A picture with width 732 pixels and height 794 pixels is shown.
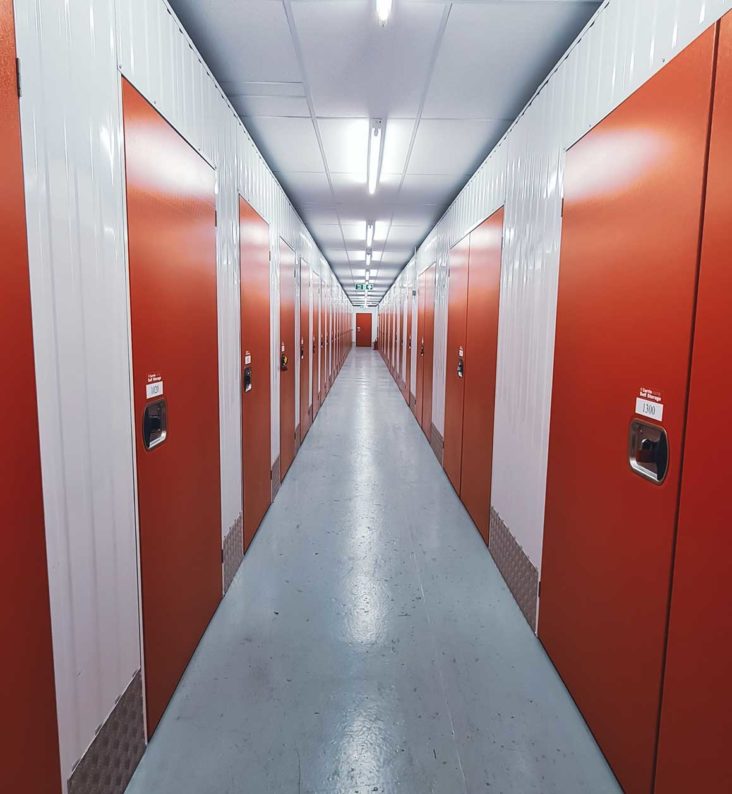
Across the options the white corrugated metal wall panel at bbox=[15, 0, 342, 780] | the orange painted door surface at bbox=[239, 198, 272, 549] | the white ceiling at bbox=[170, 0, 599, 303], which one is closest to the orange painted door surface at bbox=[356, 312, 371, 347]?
the white ceiling at bbox=[170, 0, 599, 303]

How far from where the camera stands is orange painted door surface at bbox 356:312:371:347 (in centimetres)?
2931


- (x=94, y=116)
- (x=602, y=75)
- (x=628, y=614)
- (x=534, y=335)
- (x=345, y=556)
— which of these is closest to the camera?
(x=94, y=116)

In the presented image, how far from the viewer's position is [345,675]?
212 cm

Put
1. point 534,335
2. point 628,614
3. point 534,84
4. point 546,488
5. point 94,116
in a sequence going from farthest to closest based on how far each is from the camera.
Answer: point 534,84, point 534,335, point 546,488, point 628,614, point 94,116

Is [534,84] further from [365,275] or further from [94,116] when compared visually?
[365,275]

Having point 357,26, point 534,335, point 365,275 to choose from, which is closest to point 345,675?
point 534,335

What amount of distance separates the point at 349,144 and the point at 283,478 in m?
3.05

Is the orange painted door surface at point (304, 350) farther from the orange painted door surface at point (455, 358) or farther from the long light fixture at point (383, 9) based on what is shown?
the long light fixture at point (383, 9)

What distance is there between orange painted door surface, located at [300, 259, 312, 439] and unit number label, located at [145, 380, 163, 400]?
4170 millimetres

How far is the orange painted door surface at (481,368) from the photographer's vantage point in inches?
130

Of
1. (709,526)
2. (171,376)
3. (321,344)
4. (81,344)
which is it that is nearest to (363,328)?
(321,344)

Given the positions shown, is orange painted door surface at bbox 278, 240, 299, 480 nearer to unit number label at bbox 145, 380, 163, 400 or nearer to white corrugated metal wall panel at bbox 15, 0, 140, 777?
unit number label at bbox 145, 380, 163, 400

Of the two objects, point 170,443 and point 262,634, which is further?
point 262,634

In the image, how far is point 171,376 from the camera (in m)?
1.91
